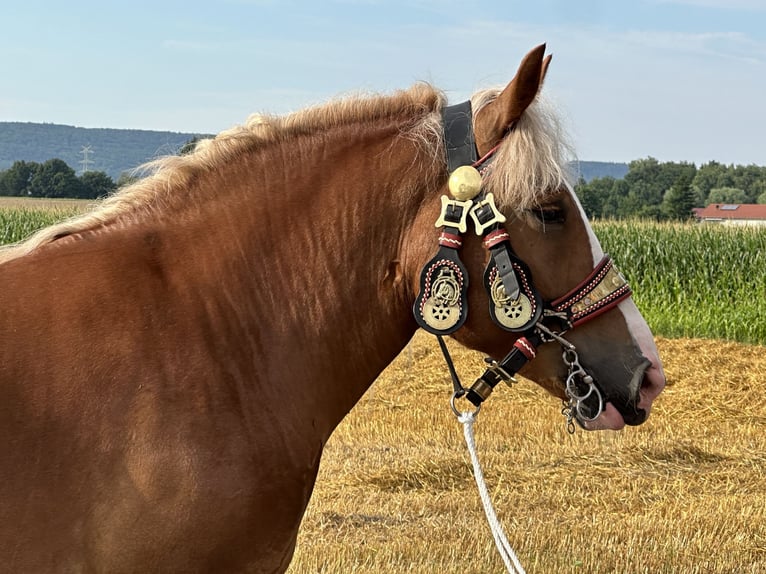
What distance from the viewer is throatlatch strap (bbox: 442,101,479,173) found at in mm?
2645

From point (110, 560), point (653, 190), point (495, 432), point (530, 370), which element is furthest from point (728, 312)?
point (653, 190)

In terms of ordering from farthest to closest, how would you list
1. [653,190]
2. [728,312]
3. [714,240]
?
[653,190], [714,240], [728,312]

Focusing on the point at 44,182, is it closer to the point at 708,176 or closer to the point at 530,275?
the point at 530,275

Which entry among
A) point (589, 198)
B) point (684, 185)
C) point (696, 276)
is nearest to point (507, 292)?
point (589, 198)

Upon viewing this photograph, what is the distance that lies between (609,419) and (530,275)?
0.50 m

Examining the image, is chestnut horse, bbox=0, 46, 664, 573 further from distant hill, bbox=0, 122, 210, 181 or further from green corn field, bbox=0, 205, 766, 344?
distant hill, bbox=0, 122, 210, 181

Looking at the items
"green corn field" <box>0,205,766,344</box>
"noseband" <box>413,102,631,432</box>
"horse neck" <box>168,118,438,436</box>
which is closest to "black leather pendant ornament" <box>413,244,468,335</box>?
"noseband" <box>413,102,631,432</box>

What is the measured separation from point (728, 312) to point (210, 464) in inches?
528

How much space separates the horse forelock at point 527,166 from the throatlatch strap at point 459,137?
0.09 m

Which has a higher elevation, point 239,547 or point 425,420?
point 239,547

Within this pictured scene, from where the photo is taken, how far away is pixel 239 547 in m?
2.34

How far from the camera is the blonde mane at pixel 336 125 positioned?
258 centimetres

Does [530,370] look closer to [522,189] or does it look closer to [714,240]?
[522,189]

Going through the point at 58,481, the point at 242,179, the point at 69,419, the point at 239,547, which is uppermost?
the point at 242,179
